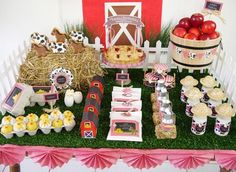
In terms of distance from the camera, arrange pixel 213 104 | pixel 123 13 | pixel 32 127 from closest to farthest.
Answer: pixel 32 127, pixel 213 104, pixel 123 13

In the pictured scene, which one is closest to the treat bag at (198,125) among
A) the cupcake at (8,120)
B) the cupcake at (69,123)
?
the cupcake at (69,123)

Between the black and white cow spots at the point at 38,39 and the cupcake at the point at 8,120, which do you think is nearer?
the cupcake at the point at 8,120

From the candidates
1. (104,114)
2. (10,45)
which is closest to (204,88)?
(104,114)

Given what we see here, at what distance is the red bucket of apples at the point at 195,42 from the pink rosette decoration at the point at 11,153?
110 cm

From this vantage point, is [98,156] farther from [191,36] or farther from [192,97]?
[191,36]

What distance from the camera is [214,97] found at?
1.87m

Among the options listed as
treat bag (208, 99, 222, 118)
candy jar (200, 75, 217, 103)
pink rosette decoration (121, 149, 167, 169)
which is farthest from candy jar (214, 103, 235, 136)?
pink rosette decoration (121, 149, 167, 169)

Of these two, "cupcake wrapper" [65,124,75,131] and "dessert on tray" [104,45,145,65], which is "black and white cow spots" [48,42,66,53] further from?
"cupcake wrapper" [65,124,75,131]

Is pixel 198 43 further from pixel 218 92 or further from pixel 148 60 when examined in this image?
pixel 148 60

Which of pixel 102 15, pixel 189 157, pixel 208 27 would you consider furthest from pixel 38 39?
pixel 189 157

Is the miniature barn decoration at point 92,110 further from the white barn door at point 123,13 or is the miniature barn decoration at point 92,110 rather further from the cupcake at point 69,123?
the white barn door at point 123,13

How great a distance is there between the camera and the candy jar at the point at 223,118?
1755 millimetres

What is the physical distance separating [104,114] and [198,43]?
0.70m

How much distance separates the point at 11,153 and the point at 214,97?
3.69 feet
